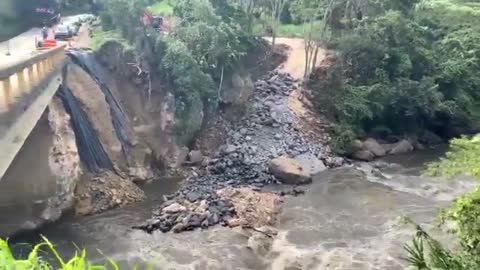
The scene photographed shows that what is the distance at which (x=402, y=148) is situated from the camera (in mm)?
33875

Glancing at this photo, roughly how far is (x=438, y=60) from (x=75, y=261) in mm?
36716

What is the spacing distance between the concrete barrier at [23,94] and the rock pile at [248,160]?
20.1 ft

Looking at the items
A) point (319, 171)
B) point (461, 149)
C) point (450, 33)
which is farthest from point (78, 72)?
point (450, 33)

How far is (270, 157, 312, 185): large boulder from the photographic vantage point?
28.0 metres

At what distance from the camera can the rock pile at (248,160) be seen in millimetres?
23172

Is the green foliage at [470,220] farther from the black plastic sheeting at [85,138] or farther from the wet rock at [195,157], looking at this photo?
the wet rock at [195,157]

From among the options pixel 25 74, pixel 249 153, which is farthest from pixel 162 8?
pixel 25 74

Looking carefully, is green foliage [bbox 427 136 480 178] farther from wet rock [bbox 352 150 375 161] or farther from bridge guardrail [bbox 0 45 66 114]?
wet rock [bbox 352 150 375 161]

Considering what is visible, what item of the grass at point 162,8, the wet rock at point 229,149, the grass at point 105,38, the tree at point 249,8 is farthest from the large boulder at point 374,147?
the grass at point 162,8

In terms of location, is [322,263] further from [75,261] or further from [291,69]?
[291,69]

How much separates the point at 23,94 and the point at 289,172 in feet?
42.4

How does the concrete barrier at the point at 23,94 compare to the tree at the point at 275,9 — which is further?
the tree at the point at 275,9

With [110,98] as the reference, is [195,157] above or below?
below

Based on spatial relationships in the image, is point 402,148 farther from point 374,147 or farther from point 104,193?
point 104,193
